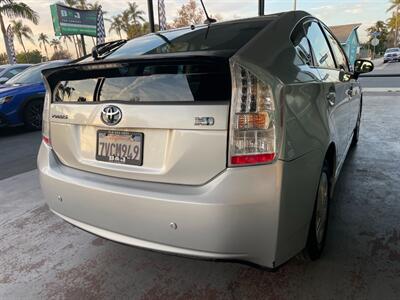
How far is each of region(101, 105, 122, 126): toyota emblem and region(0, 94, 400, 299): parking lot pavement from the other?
1066mm

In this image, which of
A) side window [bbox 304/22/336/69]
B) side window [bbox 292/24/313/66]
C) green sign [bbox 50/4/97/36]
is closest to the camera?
side window [bbox 292/24/313/66]

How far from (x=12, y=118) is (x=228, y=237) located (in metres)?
7.08

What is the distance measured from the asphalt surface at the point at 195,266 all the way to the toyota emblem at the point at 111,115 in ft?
3.32

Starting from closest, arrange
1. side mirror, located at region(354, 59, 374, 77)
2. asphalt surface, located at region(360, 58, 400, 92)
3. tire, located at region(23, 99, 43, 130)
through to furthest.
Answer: side mirror, located at region(354, 59, 374, 77)
tire, located at region(23, 99, 43, 130)
asphalt surface, located at region(360, 58, 400, 92)

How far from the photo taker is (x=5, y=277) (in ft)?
8.34

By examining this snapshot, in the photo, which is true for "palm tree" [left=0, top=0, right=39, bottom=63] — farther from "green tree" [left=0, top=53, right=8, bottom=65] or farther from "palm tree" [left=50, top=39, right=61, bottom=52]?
"palm tree" [left=50, top=39, right=61, bottom=52]

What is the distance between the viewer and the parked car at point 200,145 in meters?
1.74

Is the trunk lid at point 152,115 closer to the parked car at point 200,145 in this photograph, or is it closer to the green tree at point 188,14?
the parked car at point 200,145

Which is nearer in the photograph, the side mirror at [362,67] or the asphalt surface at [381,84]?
the side mirror at [362,67]

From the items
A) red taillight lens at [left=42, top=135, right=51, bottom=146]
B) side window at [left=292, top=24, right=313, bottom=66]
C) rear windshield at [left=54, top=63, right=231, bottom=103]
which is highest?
side window at [left=292, top=24, right=313, bottom=66]

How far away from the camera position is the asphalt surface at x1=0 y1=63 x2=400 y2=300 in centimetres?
225

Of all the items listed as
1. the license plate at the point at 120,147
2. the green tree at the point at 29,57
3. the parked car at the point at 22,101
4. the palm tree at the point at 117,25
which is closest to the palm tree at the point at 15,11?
the parked car at the point at 22,101

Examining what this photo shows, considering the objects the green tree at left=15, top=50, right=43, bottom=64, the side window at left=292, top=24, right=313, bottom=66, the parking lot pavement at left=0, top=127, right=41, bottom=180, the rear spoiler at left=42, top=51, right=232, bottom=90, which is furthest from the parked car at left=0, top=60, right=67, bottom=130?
the green tree at left=15, top=50, right=43, bottom=64

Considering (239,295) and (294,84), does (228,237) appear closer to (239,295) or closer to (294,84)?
(239,295)
